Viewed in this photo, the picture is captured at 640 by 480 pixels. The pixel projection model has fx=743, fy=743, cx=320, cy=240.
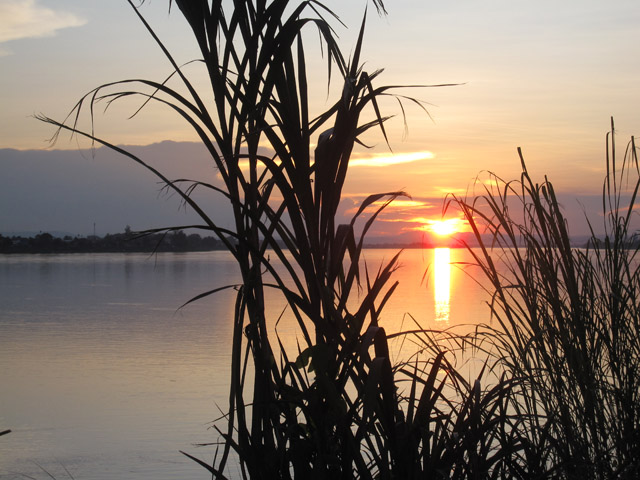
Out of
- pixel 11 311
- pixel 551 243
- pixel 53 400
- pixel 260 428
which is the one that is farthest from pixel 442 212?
pixel 11 311

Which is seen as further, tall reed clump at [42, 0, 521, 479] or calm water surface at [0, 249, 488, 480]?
calm water surface at [0, 249, 488, 480]

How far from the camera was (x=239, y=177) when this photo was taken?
1.74 meters

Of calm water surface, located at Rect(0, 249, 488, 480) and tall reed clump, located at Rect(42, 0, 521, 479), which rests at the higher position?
tall reed clump, located at Rect(42, 0, 521, 479)

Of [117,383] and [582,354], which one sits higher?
[582,354]

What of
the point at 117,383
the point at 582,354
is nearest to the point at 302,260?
the point at 582,354

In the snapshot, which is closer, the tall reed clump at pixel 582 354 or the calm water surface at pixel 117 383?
the tall reed clump at pixel 582 354

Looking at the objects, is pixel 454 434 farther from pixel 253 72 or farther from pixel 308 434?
pixel 253 72

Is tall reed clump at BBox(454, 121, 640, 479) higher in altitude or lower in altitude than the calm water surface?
higher

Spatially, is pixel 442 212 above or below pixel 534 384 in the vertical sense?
above

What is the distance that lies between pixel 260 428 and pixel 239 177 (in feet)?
1.92

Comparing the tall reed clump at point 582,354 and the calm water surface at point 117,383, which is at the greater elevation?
the tall reed clump at point 582,354

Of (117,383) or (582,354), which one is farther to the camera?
(117,383)

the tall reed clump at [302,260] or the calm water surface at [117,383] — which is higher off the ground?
the tall reed clump at [302,260]

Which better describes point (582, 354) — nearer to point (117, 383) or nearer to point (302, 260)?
point (302, 260)
